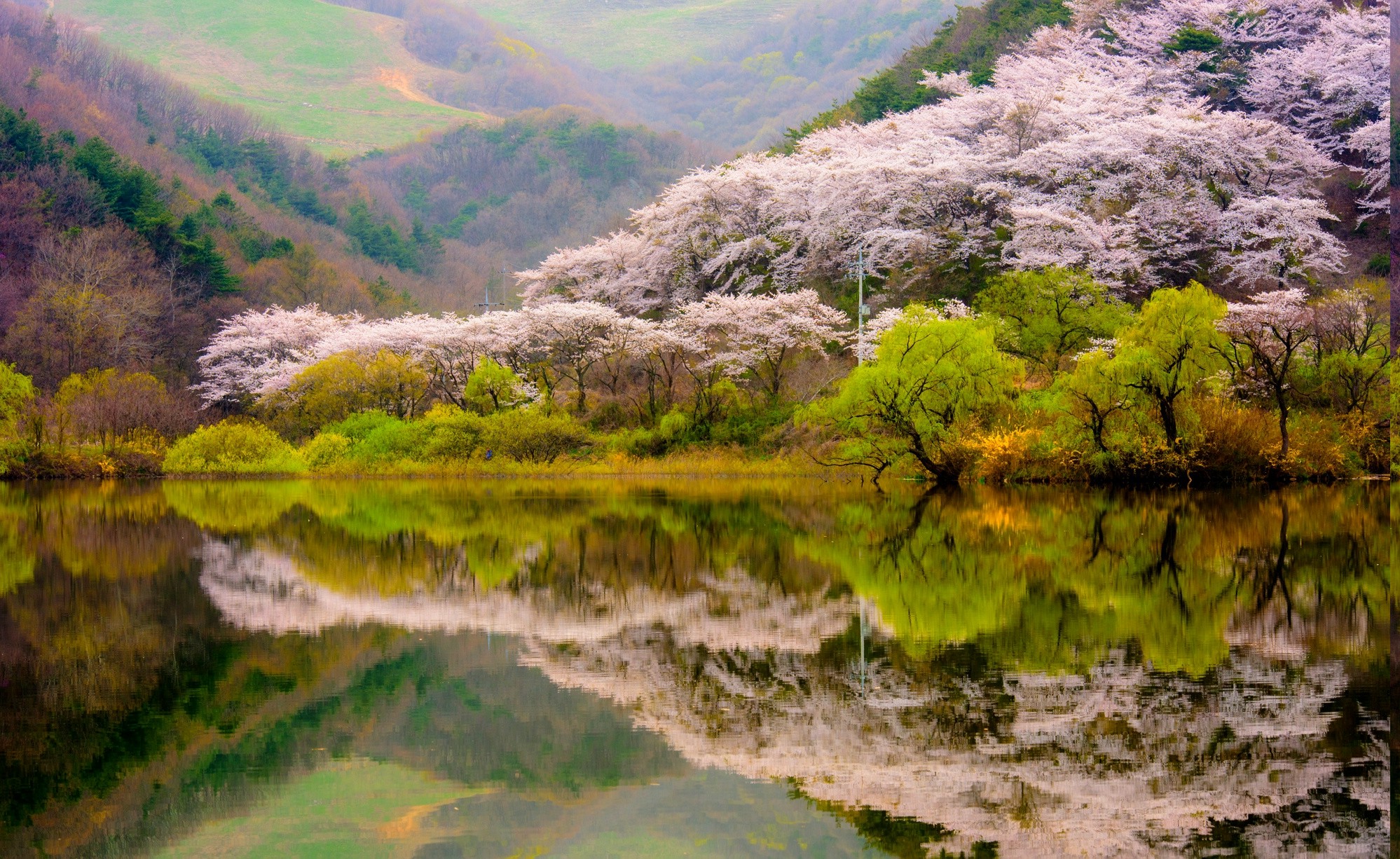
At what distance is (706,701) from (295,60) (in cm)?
14396

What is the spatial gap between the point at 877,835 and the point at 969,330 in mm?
22864

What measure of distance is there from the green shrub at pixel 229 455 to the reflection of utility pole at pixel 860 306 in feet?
62.7

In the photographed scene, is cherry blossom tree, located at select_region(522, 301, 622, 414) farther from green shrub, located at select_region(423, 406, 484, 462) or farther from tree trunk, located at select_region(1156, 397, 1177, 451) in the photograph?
tree trunk, located at select_region(1156, 397, 1177, 451)

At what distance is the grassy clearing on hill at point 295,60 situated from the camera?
12131 centimetres

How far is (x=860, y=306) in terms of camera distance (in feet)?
117

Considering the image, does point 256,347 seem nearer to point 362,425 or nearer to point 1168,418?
point 362,425

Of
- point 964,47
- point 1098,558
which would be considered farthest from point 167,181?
point 1098,558

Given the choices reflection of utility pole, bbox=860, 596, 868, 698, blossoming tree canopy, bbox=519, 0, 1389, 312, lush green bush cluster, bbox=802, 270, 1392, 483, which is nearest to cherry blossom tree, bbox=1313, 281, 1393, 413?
lush green bush cluster, bbox=802, 270, 1392, 483

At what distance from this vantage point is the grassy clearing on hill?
4776 inches

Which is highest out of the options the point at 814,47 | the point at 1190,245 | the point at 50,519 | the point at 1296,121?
the point at 814,47

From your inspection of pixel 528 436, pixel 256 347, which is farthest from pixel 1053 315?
pixel 256 347

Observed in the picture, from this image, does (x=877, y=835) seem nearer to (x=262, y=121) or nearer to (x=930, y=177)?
(x=930, y=177)

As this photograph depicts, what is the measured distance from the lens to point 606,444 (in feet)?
125

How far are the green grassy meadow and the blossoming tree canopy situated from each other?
107m
